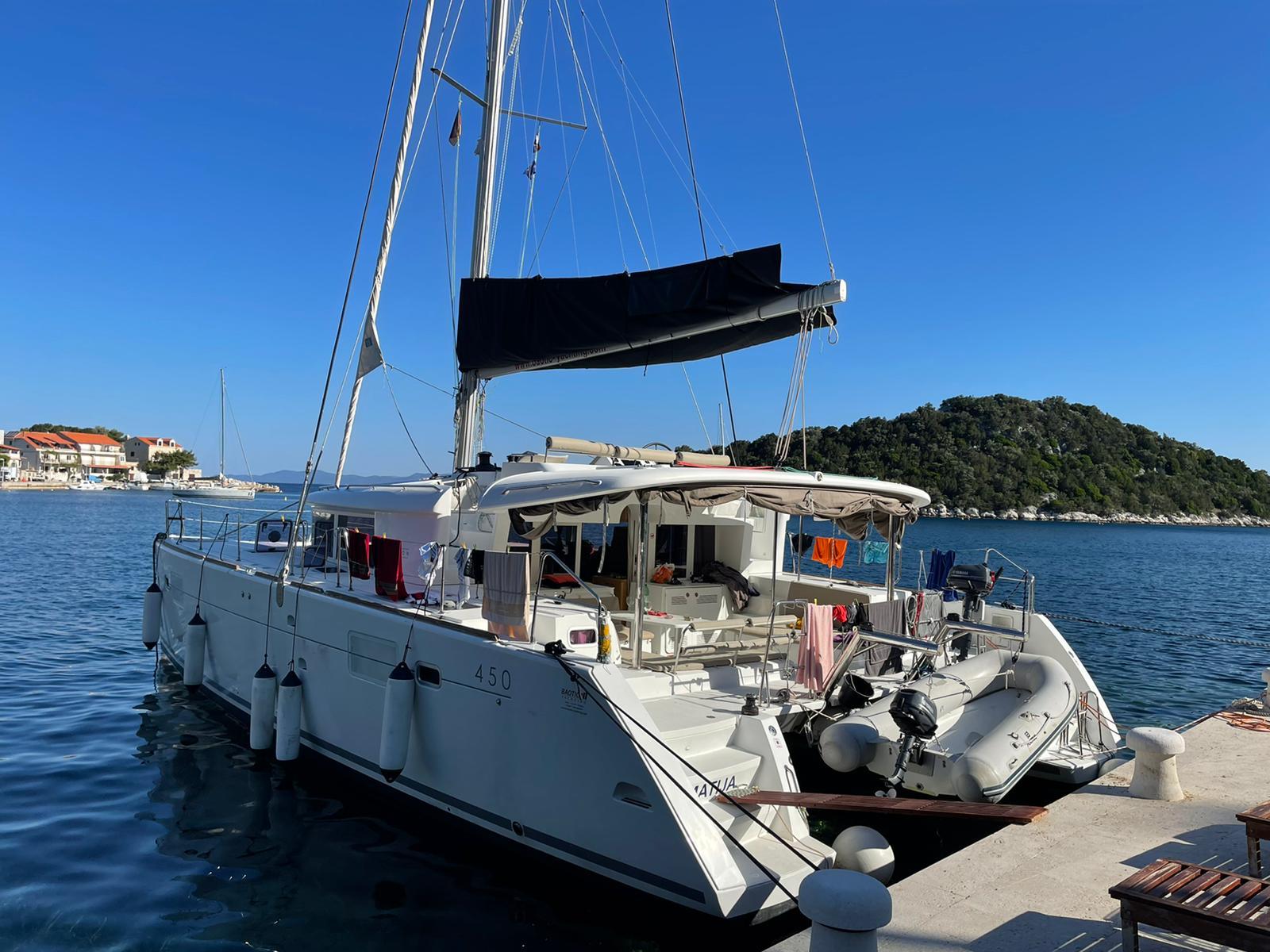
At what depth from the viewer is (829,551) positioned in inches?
445

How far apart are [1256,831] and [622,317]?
7140 millimetres

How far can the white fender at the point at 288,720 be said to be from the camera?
8734mm

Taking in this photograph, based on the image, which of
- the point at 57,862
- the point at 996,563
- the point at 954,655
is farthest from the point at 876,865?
the point at 996,563

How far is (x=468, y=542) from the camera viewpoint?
357 inches

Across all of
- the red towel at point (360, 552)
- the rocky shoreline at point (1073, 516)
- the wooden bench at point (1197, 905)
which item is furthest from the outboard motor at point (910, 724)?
the rocky shoreline at point (1073, 516)

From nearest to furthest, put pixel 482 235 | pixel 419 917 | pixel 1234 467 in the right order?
pixel 419 917
pixel 482 235
pixel 1234 467

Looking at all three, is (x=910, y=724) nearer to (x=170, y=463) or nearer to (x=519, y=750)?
(x=519, y=750)

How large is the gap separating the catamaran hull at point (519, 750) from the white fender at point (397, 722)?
12 centimetres

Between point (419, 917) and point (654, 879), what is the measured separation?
1.98m

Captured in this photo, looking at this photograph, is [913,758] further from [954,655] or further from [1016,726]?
[954,655]

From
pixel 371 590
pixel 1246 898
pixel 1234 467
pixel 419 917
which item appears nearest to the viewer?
pixel 1246 898

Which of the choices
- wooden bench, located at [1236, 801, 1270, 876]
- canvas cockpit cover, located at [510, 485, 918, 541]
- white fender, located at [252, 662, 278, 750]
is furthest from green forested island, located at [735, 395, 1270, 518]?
wooden bench, located at [1236, 801, 1270, 876]

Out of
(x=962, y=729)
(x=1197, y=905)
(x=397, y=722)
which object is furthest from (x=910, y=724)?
(x=397, y=722)

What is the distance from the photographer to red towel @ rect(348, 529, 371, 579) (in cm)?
940
